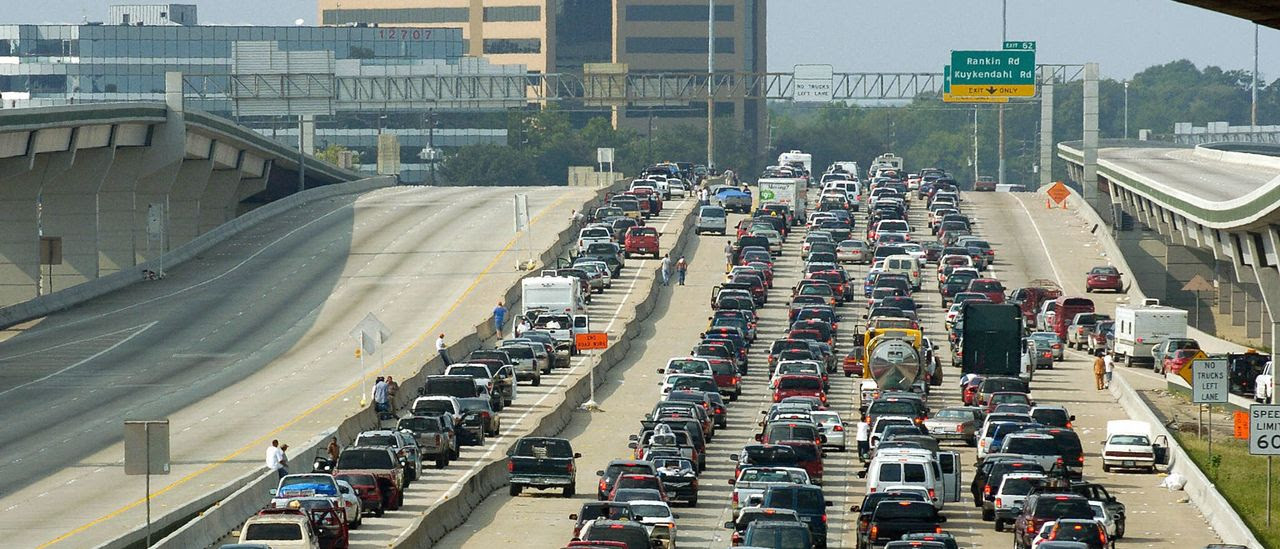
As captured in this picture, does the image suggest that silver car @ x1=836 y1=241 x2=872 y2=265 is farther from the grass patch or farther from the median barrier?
the grass patch

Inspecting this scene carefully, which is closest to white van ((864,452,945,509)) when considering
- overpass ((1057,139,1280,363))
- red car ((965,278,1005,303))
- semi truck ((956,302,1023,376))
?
semi truck ((956,302,1023,376))

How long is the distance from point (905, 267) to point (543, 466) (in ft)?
150

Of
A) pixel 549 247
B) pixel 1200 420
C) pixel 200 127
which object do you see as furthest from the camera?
pixel 200 127

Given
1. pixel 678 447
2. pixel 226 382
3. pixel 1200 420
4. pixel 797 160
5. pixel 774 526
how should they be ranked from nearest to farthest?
1. pixel 774 526
2. pixel 678 447
3. pixel 1200 420
4. pixel 226 382
5. pixel 797 160


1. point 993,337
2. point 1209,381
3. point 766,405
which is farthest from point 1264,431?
point 993,337

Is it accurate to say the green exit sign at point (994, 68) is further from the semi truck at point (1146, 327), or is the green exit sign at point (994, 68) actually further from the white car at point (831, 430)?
the white car at point (831, 430)

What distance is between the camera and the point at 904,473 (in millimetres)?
40938

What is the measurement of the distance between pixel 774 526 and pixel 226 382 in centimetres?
3319

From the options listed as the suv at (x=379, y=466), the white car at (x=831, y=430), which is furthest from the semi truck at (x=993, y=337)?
the suv at (x=379, y=466)

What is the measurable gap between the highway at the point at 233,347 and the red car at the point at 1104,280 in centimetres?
2296

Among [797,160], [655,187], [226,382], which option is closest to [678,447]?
[226,382]

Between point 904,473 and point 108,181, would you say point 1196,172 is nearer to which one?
point 108,181

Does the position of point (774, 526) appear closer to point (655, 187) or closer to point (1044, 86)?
point (655, 187)

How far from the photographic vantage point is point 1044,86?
5394 inches
